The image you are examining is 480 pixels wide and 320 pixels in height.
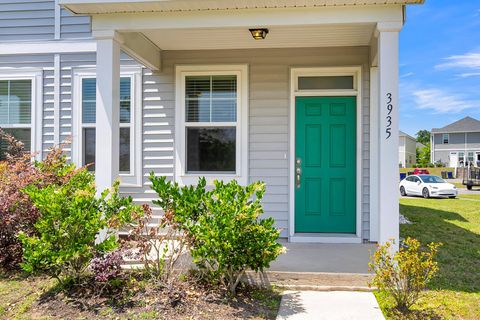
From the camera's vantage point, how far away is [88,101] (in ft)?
19.7

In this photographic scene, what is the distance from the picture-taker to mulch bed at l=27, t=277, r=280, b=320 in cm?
314

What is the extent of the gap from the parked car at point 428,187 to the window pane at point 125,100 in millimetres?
14138

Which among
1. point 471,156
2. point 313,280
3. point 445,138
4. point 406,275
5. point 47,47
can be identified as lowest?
point 313,280

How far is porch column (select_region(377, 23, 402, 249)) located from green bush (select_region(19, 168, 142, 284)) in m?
2.47

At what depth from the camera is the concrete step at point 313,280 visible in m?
3.71

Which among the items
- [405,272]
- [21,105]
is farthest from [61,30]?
[405,272]

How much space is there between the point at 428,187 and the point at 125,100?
47.1 feet

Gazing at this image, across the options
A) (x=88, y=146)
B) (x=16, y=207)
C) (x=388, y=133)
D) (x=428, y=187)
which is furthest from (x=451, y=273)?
(x=428, y=187)

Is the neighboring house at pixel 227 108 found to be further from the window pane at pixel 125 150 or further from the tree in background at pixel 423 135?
the tree in background at pixel 423 135

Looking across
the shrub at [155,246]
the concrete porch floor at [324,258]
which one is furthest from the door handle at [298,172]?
the shrub at [155,246]

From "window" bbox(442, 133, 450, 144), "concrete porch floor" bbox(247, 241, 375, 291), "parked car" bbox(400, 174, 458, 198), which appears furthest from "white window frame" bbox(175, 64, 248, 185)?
"window" bbox(442, 133, 450, 144)

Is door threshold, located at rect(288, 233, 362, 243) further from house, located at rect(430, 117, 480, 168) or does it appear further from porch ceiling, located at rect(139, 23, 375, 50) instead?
house, located at rect(430, 117, 480, 168)

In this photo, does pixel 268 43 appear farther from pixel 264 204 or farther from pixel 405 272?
pixel 405 272

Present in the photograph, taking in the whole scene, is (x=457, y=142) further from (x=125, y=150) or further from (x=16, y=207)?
(x=16, y=207)
